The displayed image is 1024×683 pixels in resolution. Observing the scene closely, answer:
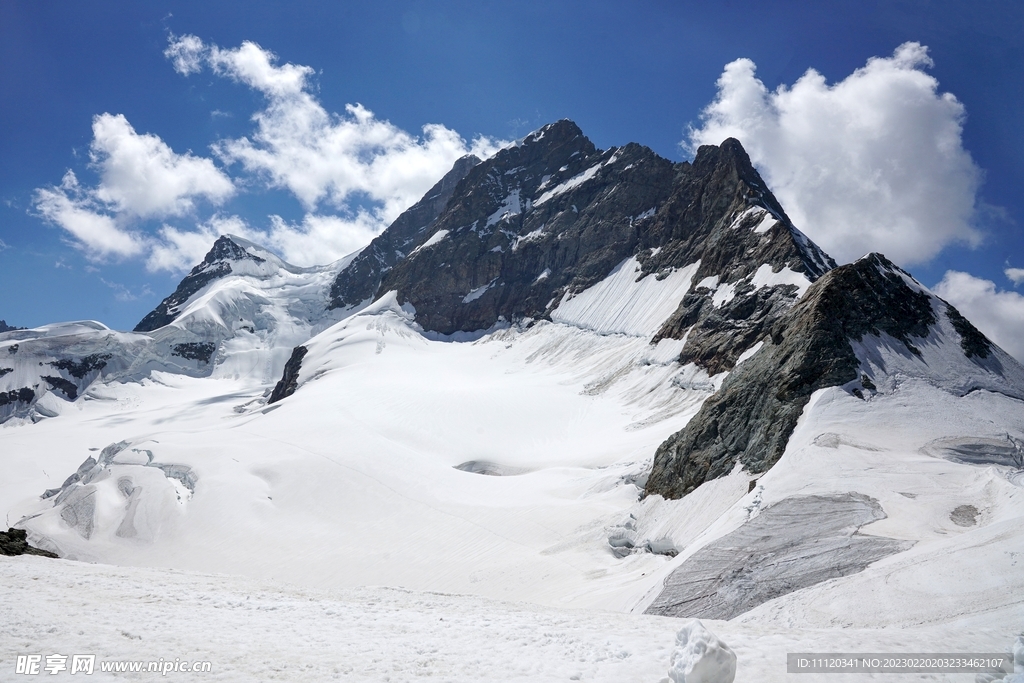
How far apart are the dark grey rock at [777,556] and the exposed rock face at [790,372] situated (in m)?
3.91

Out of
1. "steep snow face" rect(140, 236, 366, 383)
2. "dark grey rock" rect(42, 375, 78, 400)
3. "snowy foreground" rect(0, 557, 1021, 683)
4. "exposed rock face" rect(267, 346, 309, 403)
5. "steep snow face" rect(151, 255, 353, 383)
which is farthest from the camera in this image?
"steep snow face" rect(140, 236, 366, 383)

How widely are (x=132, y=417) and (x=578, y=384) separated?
3028 inches

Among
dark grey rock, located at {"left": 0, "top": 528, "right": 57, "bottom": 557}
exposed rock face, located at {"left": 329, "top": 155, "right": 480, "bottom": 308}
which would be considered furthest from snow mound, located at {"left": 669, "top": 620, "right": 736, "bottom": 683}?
exposed rock face, located at {"left": 329, "top": 155, "right": 480, "bottom": 308}

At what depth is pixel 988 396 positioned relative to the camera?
19.1 meters

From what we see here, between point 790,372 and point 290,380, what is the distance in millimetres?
79125

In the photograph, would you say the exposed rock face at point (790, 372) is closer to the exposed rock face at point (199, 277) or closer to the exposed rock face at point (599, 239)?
the exposed rock face at point (599, 239)

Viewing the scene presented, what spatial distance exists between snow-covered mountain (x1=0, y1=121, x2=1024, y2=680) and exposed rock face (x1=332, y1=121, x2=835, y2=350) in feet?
1.99

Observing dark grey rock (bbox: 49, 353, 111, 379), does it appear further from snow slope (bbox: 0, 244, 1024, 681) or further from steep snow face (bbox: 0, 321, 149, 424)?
snow slope (bbox: 0, 244, 1024, 681)

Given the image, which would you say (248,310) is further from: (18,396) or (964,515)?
(964,515)

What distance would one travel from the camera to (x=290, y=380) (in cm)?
8594

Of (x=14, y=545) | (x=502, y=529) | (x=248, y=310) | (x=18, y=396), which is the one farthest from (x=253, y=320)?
(x=502, y=529)

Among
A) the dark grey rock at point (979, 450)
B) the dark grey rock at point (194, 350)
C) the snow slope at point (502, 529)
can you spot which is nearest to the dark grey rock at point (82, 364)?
the dark grey rock at point (194, 350)

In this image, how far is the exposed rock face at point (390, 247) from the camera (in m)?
158

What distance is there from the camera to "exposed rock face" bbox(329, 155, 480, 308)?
158 m
